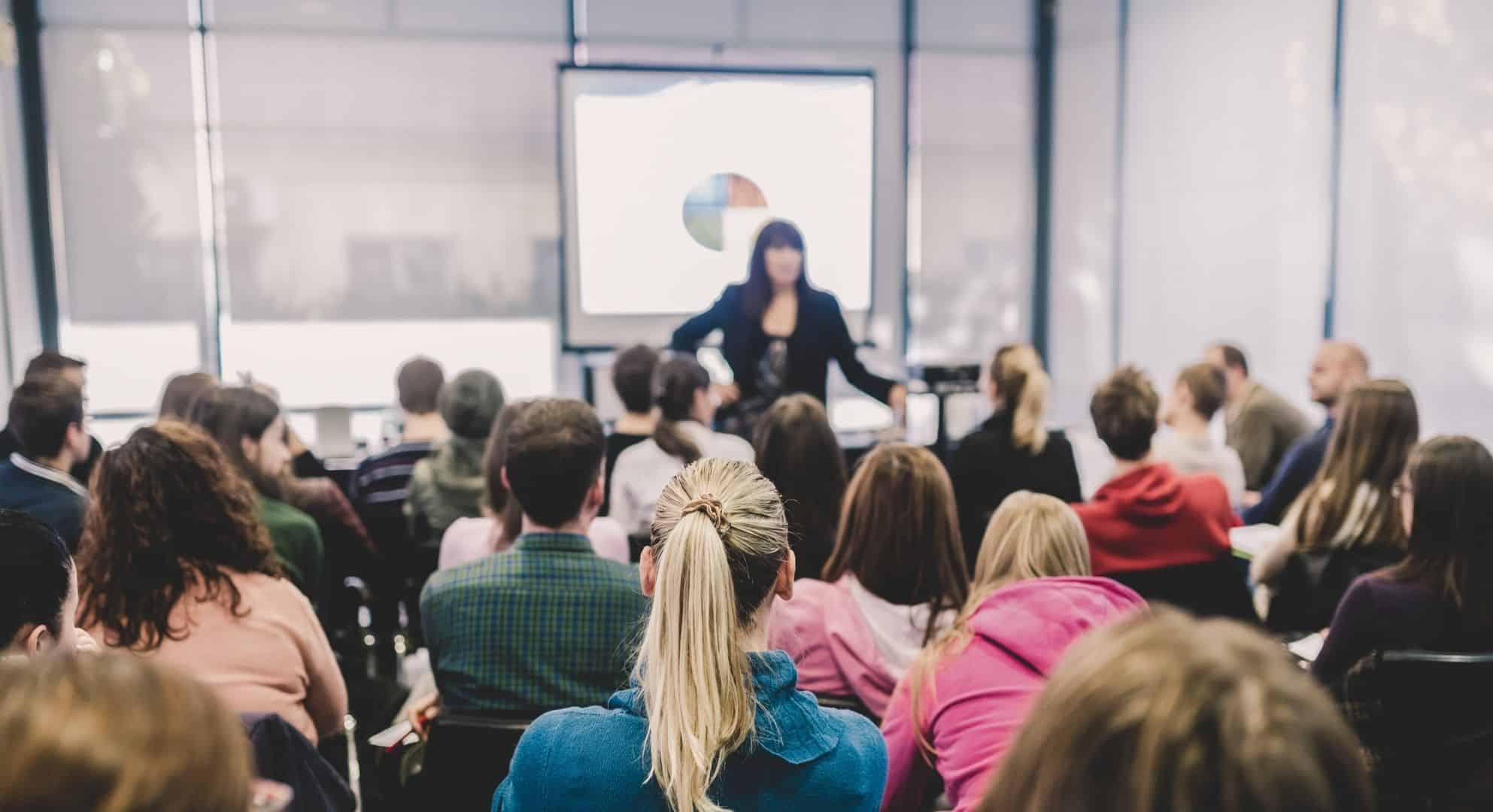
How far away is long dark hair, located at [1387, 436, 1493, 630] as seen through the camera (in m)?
2.04

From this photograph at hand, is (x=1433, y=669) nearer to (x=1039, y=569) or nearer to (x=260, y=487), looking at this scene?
(x=1039, y=569)

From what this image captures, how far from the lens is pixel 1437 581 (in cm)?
207

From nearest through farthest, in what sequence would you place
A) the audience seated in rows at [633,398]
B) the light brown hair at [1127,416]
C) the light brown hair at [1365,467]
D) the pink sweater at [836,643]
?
the pink sweater at [836,643]
the light brown hair at [1365,467]
the light brown hair at [1127,416]
the audience seated in rows at [633,398]

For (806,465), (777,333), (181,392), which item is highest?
(777,333)

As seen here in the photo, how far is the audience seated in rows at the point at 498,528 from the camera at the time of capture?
248 centimetres

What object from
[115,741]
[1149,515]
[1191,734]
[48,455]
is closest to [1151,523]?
[1149,515]

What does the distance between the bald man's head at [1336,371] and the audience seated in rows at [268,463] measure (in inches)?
138

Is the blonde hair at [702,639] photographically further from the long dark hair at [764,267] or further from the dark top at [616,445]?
the long dark hair at [764,267]

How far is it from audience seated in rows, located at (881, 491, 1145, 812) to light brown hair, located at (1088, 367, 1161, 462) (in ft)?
4.11

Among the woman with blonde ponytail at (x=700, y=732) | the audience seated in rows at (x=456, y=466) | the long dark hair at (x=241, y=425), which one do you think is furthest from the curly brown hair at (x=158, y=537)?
the audience seated in rows at (x=456, y=466)

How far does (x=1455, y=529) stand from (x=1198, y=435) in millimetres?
1754

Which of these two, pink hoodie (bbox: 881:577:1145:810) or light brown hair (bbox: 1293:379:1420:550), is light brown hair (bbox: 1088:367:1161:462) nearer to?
light brown hair (bbox: 1293:379:1420:550)

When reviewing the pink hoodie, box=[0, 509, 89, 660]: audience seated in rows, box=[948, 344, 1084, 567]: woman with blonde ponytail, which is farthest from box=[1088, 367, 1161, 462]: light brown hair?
A: box=[0, 509, 89, 660]: audience seated in rows

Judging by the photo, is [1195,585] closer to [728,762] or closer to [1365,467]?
[1365,467]
